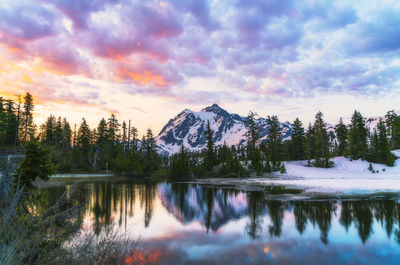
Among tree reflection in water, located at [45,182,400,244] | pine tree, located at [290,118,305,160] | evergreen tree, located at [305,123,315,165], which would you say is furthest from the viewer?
pine tree, located at [290,118,305,160]

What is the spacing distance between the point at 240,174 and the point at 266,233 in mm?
44137

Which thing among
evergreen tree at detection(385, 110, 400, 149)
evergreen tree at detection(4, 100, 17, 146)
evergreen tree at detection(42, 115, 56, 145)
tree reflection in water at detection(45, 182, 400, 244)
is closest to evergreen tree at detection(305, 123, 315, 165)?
evergreen tree at detection(385, 110, 400, 149)

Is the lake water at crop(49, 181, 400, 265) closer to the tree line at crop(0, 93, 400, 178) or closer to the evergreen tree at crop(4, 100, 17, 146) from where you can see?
the tree line at crop(0, 93, 400, 178)

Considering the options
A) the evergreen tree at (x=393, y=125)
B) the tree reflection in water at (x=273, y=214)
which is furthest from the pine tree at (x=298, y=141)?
the tree reflection in water at (x=273, y=214)

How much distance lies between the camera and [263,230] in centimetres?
1349

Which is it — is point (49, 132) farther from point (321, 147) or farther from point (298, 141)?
point (321, 147)

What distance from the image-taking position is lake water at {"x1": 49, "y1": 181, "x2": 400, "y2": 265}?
9.78 m

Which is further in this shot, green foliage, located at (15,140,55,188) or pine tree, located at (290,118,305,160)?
pine tree, located at (290,118,305,160)

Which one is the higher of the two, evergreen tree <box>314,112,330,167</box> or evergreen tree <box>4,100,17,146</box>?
evergreen tree <box>4,100,17,146</box>

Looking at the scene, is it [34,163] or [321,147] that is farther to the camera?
[321,147]

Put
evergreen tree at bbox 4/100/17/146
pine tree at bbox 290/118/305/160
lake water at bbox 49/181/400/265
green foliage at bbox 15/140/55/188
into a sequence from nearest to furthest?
1. lake water at bbox 49/181/400/265
2. green foliage at bbox 15/140/55/188
3. evergreen tree at bbox 4/100/17/146
4. pine tree at bbox 290/118/305/160

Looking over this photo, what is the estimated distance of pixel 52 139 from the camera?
8875 centimetres

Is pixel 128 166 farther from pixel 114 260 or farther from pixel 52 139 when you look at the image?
pixel 114 260

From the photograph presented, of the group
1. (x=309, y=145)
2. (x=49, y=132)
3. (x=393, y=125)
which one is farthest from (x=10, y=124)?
(x=393, y=125)
